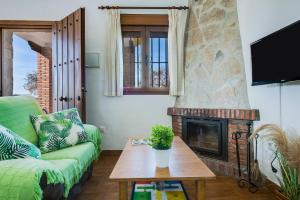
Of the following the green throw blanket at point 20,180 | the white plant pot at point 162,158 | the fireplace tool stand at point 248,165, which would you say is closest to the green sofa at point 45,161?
the green throw blanket at point 20,180

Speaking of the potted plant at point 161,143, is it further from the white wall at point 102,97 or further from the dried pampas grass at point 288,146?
the white wall at point 102,97

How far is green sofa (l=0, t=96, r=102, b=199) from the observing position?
122 centimetres

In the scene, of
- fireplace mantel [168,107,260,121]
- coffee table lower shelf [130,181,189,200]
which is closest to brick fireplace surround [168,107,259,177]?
fireplace mantel [168,107,260,121]

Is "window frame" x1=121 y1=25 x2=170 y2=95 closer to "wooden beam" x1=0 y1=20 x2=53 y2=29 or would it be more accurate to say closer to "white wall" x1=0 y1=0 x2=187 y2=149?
"white wall" x1=0 y1=0 x2=187 y2=149

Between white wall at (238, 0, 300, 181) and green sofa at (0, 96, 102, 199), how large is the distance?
1.79 m

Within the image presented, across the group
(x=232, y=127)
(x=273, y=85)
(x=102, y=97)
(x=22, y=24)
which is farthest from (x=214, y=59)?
(x=22, y=24)

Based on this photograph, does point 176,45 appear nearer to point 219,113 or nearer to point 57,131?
point 219,113

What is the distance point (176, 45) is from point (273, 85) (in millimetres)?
1738

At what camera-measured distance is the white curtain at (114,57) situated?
3.75 m

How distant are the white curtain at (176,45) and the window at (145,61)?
0.69 feet

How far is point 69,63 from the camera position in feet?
11.4

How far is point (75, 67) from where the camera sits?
132 inches

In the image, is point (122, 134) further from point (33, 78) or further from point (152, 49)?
point (33, 78)

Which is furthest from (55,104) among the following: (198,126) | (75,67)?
(198,126)
